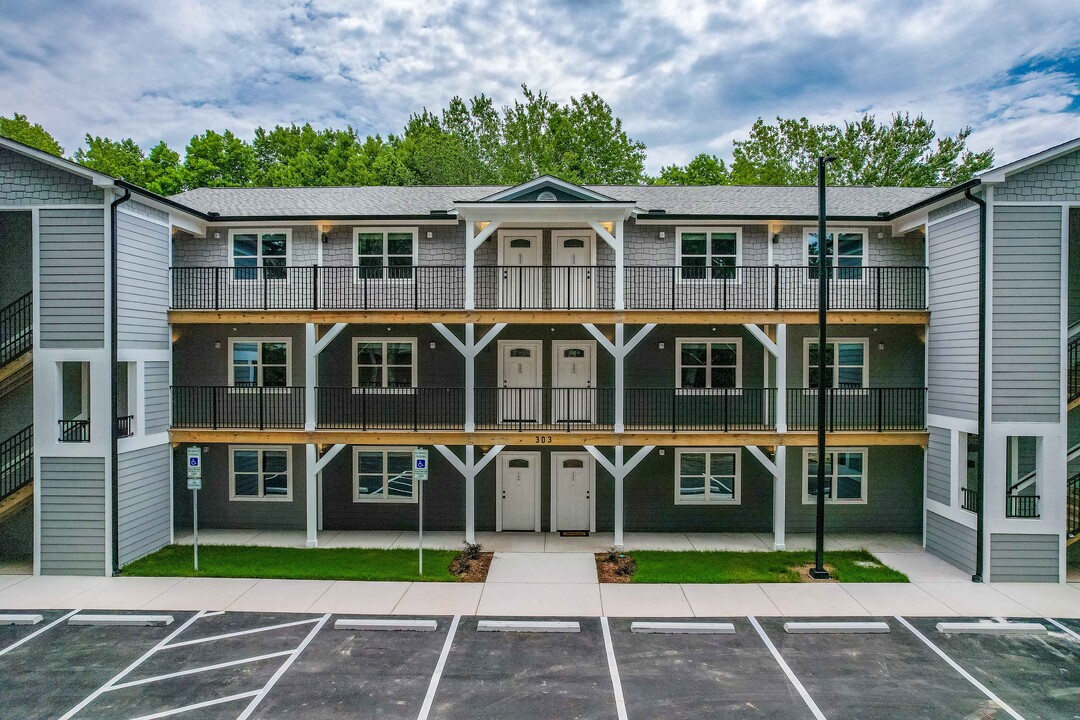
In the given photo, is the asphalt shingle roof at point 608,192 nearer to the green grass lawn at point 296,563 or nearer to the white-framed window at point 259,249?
the white-framed window at point 259,249

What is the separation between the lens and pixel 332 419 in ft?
46.6

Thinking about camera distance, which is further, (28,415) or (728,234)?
(728,234)

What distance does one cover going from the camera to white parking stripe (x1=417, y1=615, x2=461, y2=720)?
6.88 m

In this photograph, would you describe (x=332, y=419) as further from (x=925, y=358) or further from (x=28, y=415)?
(x=925, y=358)

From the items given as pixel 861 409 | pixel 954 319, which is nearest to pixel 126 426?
pixel 861 409

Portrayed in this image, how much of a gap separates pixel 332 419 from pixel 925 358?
14898 millimetres

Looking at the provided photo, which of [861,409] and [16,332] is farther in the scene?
[861,409]

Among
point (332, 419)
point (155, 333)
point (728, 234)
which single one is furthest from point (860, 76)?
point (155, 333)

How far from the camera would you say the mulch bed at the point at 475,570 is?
11.1m

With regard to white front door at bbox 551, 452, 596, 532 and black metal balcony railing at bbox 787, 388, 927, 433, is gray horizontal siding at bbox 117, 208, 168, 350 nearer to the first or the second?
white front door at bbox 551, 452, 596, 532

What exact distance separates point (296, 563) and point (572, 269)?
30.4 ft

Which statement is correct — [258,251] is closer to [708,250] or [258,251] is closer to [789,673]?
[708,250]

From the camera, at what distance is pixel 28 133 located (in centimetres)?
3509

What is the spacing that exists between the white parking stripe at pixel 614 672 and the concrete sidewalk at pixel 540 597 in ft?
1.89
